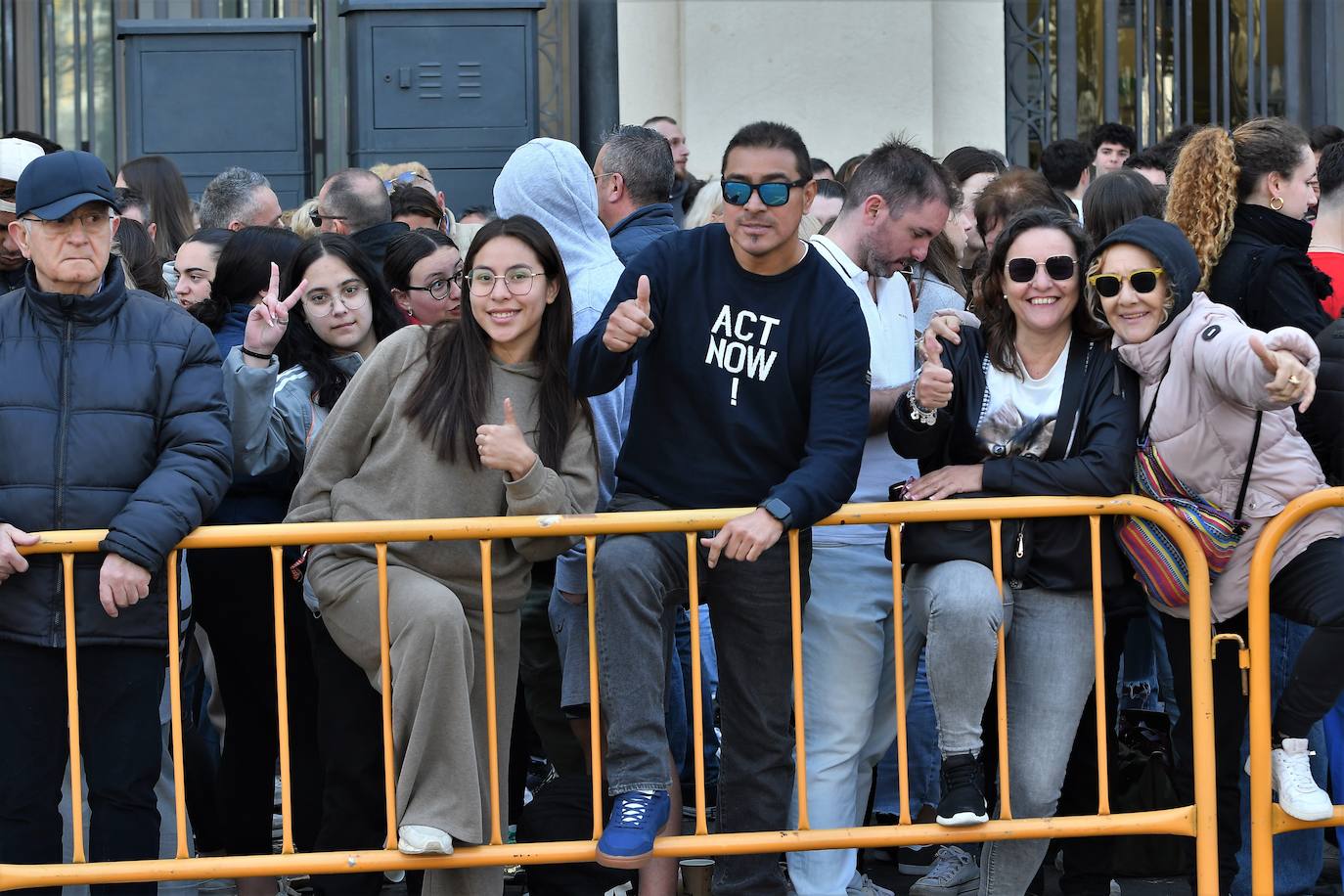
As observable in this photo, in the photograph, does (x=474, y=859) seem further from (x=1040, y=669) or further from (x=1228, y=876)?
(x=1228, y=876)

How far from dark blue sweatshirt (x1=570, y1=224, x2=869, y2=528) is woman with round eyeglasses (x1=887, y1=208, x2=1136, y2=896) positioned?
300 mm

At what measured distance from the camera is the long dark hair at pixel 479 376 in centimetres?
488

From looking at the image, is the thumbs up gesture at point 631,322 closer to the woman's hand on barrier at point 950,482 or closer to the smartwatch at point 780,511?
the smartwatch at point 780,511

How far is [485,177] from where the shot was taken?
878 cm

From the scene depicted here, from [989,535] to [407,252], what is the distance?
2328mm

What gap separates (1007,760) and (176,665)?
234cm

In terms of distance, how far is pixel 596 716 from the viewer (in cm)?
479

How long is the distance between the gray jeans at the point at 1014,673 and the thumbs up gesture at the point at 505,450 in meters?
1.23

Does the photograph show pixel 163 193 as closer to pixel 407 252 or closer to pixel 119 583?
pixel 407 252

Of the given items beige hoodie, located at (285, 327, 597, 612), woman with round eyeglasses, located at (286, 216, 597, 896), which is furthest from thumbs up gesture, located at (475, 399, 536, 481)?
beige hoodie, located at (285, 327, 597, 612)

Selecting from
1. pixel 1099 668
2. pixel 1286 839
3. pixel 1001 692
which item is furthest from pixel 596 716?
pixel 1286 839

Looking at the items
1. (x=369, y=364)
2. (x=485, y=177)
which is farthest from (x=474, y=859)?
(x=485, y=177)

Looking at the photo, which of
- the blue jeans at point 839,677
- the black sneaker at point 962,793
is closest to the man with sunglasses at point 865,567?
the blue jeans at point 839,677

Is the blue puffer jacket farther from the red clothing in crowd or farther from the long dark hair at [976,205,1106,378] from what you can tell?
the red clothing in crowd
